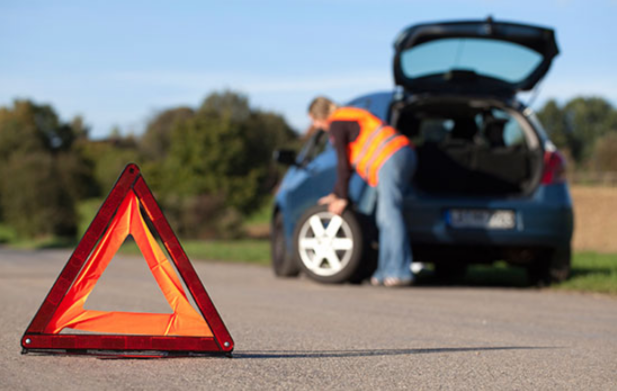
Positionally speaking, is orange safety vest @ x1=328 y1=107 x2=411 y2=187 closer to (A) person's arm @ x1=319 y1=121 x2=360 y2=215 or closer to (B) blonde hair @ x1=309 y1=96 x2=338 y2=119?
(A) person's arm @ x1=319 y1=121 x2=360 y2=215

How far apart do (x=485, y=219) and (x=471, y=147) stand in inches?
40.8

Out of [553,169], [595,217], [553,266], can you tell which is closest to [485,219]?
[553,169]

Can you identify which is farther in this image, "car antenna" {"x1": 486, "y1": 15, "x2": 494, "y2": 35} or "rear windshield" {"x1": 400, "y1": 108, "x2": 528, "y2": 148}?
"rear windshield" {"x1": 400, "y1": 108, "x2": 528, "y2": 148}

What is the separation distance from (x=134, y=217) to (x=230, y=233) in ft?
122

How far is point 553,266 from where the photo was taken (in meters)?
8.58

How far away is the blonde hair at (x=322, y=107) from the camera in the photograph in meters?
8.81

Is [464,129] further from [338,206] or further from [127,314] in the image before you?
[127,314]

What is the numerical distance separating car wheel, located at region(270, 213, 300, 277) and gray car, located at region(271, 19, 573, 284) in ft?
0.06

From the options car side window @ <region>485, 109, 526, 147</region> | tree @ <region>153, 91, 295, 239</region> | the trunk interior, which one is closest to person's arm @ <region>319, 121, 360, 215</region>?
Answer: the trunk interior

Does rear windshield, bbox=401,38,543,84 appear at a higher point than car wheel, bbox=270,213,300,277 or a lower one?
higher

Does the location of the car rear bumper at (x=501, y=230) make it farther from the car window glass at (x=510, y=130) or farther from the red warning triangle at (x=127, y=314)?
the red warning triangle at (x=127, y=314)

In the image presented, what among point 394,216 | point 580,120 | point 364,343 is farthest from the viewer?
point 580,120

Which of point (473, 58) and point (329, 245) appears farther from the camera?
point (473, 58)

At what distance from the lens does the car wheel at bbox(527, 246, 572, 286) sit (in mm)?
8469
